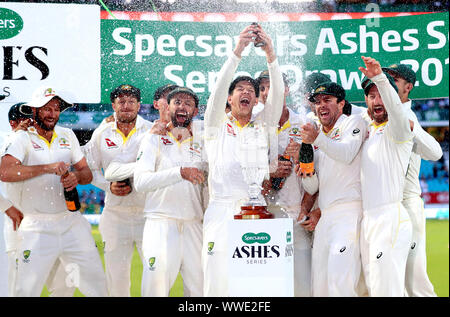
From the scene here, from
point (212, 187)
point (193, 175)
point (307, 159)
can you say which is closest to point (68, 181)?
point (193, 175)

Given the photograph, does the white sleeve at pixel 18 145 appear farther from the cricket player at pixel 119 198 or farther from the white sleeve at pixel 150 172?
the white sleeve at pixel 150 172

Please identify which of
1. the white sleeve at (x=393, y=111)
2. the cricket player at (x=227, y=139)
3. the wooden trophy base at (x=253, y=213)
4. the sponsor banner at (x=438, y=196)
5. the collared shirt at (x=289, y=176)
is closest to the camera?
the white sleeve at (x=393, y=111)

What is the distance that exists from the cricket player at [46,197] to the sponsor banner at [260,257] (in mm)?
803

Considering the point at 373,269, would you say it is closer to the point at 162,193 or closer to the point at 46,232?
the point at 162,193

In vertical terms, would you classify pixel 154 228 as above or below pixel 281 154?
below

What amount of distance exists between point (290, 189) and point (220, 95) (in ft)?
2.11

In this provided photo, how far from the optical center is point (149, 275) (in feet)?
11.3

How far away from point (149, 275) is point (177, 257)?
0.18 meters

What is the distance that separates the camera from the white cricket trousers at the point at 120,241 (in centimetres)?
354

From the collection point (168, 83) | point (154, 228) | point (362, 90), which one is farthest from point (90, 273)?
point (362, 90)

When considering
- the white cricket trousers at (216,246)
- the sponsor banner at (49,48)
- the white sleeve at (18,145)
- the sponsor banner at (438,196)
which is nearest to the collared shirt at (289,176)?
the white cricket trousers at (216,246)

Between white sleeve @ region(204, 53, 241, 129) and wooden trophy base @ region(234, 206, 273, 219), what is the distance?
490 millimetres

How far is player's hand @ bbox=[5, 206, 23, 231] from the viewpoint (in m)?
3.46
